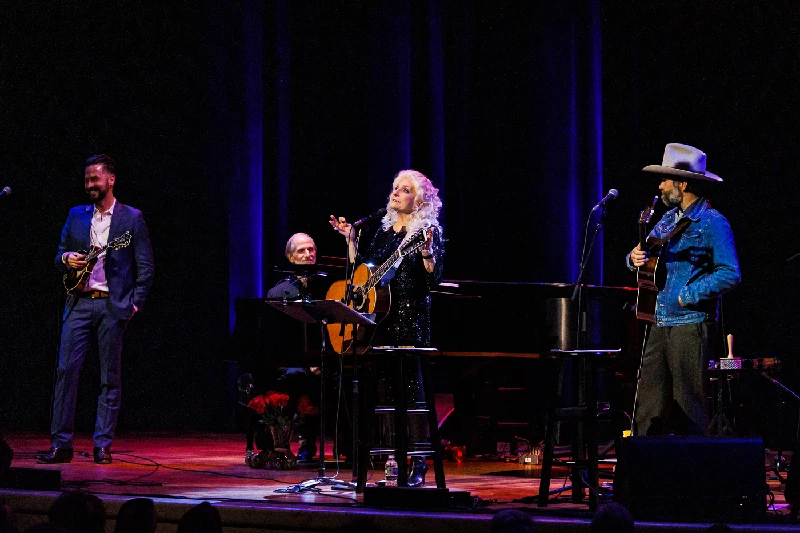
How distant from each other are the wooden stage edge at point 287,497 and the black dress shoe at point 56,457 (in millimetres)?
85

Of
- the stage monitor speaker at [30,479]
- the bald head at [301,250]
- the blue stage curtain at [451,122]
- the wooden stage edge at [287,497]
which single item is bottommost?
the wooden stage edge at [287,497]

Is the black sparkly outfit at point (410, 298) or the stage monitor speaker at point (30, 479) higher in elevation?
the black sparkly outfit at point (410, 298)

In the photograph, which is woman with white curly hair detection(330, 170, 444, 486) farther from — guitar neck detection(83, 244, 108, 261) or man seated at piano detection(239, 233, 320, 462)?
guitar neck detection(83, 244, 108, 261)

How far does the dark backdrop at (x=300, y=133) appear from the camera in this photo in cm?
926

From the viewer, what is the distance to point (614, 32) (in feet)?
30.5

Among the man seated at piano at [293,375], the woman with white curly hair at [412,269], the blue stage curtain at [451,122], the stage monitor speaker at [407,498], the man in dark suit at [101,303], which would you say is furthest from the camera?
the blue stage curtain at [451,122]

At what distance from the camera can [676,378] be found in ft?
18.0

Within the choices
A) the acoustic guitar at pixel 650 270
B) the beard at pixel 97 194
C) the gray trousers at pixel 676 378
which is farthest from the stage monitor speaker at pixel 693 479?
the beard at pixel 97 194

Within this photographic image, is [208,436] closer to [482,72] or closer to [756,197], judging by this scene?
[482,72]

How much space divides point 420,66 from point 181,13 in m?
2.52

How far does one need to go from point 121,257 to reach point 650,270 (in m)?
3.45

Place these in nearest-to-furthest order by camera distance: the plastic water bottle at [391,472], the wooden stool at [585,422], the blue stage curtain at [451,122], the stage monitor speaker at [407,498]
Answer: the stage monitor speaker at [407,498] → the wooden stool at [585,422] → the plastic water bottle at [391,472] → the blue stage curtain at [451,122]

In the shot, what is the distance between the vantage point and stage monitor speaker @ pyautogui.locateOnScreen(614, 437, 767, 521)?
14.6 ft

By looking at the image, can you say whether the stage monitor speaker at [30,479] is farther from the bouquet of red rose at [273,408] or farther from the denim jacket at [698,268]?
the denim jacket at [698,268]
